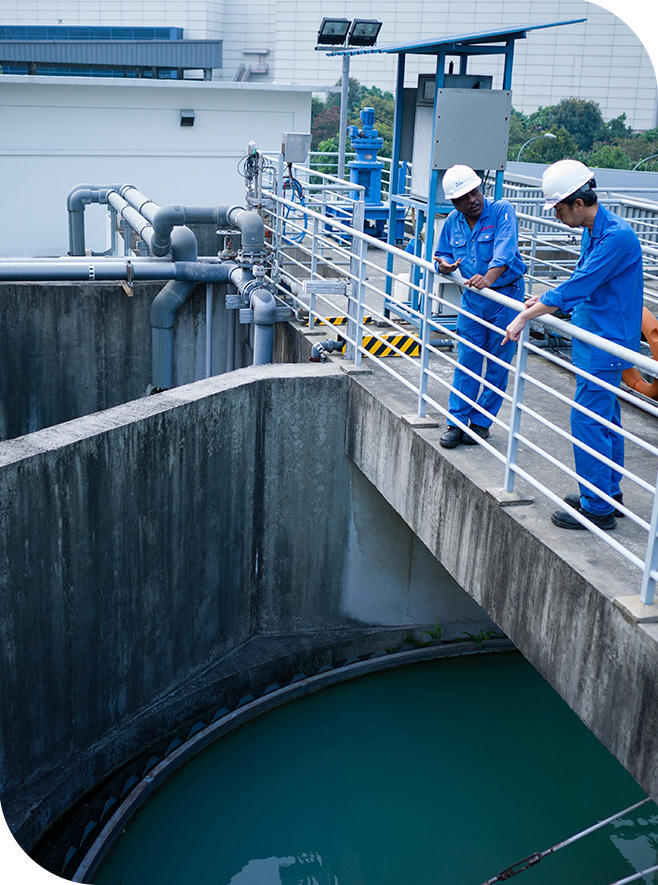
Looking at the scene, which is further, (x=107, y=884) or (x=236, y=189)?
(x=236, y=189)

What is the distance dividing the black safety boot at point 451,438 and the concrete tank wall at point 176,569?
1822 millimetres

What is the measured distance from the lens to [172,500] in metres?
7.27

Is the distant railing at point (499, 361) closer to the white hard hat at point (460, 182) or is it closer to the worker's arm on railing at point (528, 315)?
the worker's arm on railing at point (528, 315)

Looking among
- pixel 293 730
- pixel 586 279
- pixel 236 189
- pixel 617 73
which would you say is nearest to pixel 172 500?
pixel 293 730

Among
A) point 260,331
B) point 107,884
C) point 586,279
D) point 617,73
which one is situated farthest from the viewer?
point 617,73

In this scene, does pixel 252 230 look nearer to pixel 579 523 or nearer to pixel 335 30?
pixel 335 30

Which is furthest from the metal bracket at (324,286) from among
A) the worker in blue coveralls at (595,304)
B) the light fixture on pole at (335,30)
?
the light fixture on pole at (335,30)

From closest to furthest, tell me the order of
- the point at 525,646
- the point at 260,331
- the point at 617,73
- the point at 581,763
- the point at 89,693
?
the point at 525,646 → the point at 89,693 → the point at 581,763 → the point at 260,331 → the point at 617,73

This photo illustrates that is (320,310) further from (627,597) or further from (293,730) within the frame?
(627,597)

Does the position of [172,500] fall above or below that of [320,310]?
below

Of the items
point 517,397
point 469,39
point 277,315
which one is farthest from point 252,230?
point 517,397

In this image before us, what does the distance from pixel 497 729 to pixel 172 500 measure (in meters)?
3.39

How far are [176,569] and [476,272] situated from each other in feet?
10.7

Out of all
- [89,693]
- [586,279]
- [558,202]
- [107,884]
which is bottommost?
[107,884]
